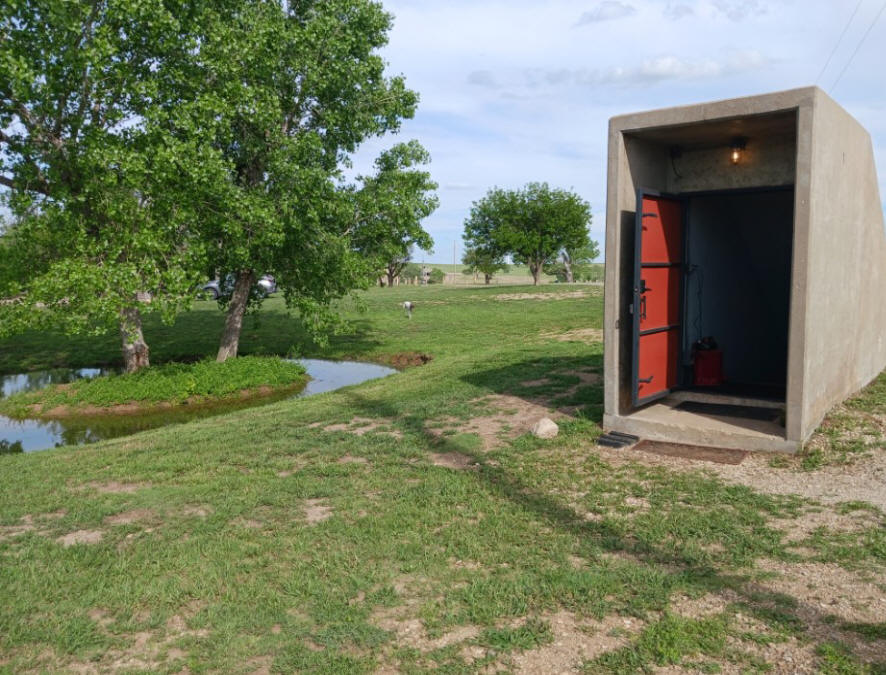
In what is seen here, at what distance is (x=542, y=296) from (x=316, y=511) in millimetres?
28645

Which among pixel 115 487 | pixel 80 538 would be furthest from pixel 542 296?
pixel 80 538

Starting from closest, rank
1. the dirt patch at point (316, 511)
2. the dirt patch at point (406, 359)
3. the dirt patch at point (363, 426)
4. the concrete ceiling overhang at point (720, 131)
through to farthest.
Answer: 1. the dirt patch at point (316, 511)
2. the concrete ceiling overhang at point (720, 131)
3. the dirt patch at point (363, 426)
4. the dirt patch at point (406, 359)

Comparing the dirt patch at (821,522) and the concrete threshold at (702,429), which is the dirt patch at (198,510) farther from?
the dirt patch at (821,522)

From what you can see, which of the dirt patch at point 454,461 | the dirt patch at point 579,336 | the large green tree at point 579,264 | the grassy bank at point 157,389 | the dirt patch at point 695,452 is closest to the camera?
the dirt patch at point 695,452

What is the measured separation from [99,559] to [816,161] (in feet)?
23.4

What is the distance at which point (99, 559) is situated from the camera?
5.10 metres

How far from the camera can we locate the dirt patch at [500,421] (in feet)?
26.8

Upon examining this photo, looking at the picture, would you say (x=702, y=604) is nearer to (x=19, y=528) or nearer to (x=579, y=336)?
(x=19, y=528)

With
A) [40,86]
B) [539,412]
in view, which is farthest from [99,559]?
[40,86]

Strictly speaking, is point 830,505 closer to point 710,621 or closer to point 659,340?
point 710,621

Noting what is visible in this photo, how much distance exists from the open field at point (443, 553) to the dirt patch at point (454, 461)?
6 centimetres

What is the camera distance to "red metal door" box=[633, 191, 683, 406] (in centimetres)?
786

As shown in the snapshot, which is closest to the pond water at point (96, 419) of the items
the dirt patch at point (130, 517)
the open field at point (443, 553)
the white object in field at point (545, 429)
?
the open field at point (443, 553)

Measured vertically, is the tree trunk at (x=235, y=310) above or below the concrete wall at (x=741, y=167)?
below
